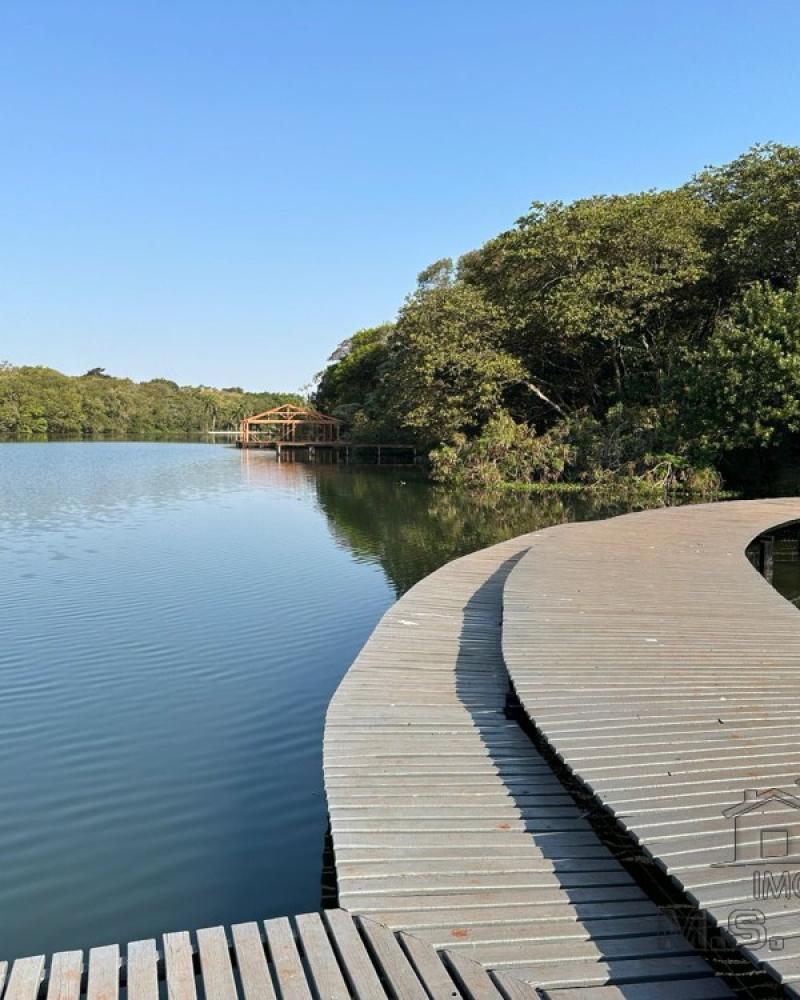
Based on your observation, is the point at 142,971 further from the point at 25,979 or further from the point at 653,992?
the point at 653,992

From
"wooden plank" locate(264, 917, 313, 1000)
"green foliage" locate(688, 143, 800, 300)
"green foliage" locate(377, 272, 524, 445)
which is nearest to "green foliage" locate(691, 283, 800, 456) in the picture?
"green foliage" locate(688, 143, 800, 300)

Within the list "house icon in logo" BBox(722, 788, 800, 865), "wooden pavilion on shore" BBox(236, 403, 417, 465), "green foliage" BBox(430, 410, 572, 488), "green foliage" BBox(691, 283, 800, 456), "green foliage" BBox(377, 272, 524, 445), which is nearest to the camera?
"house icon in logo" BBox(722, 788, 800, 865)

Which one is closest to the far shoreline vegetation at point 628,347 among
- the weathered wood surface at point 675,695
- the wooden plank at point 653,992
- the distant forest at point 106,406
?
the weathered wood surface at point 675,695

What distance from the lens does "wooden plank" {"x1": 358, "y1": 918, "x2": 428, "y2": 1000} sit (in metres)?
2.54

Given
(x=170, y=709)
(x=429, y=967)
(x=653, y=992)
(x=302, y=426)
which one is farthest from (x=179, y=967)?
(x=302, y=426)

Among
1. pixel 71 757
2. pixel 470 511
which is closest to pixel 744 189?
pixel 470 511

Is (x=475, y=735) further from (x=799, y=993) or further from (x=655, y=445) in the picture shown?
(x=655, y=445)

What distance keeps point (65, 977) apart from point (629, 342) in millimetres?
28659

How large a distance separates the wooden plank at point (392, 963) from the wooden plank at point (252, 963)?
0.37 meters

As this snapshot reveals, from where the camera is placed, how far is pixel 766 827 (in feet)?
10.1

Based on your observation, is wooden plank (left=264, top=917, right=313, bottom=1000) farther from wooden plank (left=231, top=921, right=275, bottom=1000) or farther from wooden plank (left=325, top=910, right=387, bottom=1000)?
wooden plank (left=325, top=910, right=387, bottom=1000)

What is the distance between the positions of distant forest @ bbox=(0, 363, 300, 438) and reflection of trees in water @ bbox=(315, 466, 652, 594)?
5565 centimetres

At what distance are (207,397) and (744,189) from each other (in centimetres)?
8467

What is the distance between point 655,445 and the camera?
25672 mm
